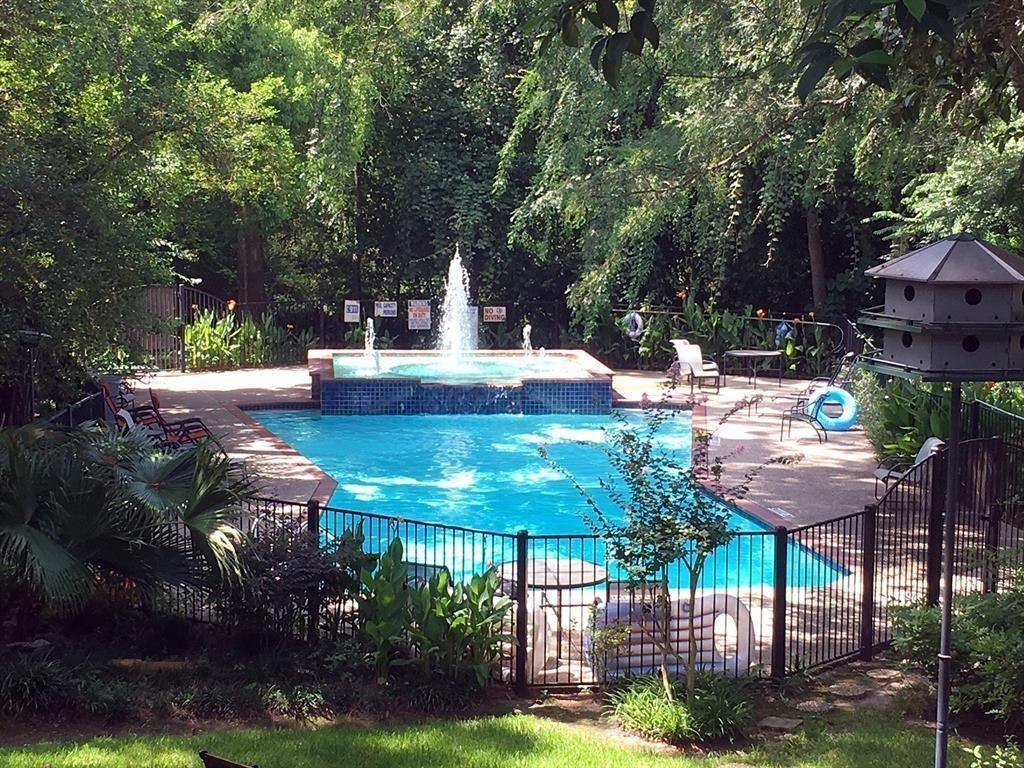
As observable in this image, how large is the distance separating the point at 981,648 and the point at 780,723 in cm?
124

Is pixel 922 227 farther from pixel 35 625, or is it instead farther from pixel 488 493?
pixel 35 625

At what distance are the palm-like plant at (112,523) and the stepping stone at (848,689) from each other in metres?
3.90

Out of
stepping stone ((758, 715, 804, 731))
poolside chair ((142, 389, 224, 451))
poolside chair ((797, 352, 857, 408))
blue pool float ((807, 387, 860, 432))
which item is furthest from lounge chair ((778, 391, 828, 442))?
stepping stone ((758, 715, 804, 731))

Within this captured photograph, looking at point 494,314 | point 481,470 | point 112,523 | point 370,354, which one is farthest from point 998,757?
point 494,314

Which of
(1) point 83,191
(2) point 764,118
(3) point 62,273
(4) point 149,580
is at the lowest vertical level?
(4) point 149,580

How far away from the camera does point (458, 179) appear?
2739 centimetres

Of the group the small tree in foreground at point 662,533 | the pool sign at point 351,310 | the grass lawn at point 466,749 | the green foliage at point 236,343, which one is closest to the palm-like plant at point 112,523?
the grass lawn at point 466,749

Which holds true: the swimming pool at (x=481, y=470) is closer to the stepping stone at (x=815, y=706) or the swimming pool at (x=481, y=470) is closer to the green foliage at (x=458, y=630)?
the stepping stone at (x=815, y=706)

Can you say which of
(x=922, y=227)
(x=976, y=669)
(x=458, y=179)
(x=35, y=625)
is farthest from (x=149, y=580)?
(x=458, y=179)

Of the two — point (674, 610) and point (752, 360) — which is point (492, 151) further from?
point (674, 610)

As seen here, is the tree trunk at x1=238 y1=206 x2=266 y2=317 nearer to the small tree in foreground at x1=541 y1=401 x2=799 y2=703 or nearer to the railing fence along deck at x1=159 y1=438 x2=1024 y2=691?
the railing fence along deck at x1=159 y1=438 x2=1024 y2=691

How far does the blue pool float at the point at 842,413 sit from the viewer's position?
A: 17.3 meters

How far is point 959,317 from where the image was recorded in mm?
5461

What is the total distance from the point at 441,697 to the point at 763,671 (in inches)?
86.3
